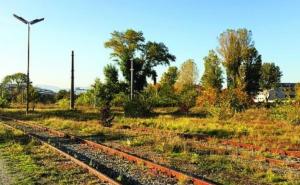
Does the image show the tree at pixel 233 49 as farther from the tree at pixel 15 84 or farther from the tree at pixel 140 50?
the tree at pixel 15 84

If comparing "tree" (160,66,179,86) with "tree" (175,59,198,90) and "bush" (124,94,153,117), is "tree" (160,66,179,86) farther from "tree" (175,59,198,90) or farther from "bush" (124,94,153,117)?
"bush" (124,94,153,117)

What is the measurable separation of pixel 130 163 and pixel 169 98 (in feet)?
145

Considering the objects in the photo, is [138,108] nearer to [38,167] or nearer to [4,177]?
[38,167]

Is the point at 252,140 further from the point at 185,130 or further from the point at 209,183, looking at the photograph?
the point at 209,183

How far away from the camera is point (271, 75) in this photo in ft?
390

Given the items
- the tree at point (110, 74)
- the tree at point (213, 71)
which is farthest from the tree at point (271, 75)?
the tree at point (110, 74)

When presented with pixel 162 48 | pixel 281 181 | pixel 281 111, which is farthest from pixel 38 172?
pixel 162 48

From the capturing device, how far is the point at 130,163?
1407 centimetres

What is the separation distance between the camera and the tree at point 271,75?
11669 cm

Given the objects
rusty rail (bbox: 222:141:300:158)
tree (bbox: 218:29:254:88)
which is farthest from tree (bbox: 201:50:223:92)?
rusty rail (bbox: 222:141:300:158)

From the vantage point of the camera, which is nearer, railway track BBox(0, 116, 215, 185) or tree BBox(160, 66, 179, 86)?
railway track BBox(0, 116, 215, 185)

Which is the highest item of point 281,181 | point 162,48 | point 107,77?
point 162,48

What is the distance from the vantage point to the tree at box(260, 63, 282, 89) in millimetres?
116688

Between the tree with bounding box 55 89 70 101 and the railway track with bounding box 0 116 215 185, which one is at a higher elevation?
the tree with bounding box 55 89 70 101
